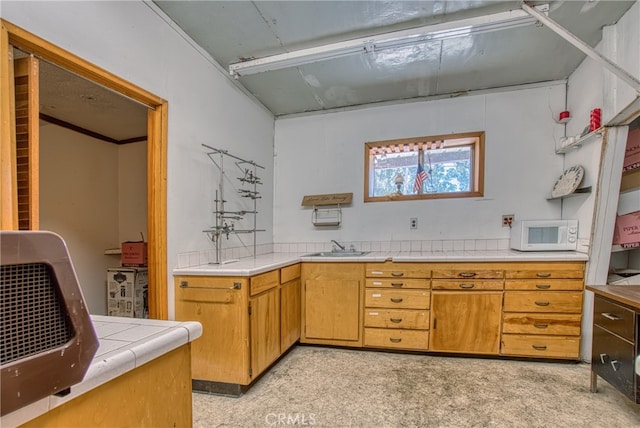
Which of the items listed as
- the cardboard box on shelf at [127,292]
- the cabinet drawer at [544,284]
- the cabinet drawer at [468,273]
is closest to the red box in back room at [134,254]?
the cardboard box on shelf at [127,292]

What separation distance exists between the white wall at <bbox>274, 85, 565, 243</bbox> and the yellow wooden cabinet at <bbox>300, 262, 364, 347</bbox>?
2.36 ft

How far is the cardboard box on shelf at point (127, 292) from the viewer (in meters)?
3.27

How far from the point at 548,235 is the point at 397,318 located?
1.58 m

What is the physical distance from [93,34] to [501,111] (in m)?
3.45

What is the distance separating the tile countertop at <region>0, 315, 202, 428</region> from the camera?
57 cm

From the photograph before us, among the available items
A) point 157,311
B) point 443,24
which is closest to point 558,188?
point 443,24

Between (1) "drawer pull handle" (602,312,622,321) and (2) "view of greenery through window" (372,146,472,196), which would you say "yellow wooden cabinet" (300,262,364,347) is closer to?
(2) "view of greenery through window" (372,146,472,196)

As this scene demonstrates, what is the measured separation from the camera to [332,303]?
9.49 feet

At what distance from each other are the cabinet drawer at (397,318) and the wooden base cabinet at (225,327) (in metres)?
1.04

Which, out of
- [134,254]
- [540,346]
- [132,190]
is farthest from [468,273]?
[132,190]

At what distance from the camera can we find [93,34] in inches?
63.8

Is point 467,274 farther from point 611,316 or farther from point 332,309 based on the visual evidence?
point 332,309

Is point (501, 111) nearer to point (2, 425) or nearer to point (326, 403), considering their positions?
point (326, 403)

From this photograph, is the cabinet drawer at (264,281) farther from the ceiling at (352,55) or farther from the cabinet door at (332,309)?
the ceiling at (352,55)
